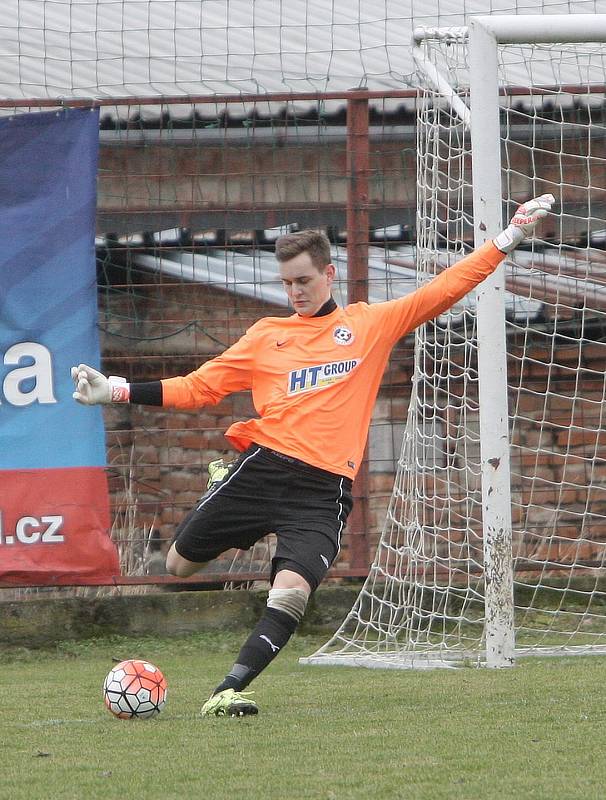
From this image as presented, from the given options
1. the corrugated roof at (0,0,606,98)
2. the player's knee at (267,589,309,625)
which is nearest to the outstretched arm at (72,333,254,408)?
the player's knee at (267,589,309,625)

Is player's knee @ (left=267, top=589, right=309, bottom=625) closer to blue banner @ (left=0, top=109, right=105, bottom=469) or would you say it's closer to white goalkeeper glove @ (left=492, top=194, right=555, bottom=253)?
white goalkeeper glove @ (left=492, top=194, right=555, bottom=253)

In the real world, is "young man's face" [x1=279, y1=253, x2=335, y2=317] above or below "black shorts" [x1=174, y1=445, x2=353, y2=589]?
above

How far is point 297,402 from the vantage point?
5.29 m

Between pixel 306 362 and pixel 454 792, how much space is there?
2.25m

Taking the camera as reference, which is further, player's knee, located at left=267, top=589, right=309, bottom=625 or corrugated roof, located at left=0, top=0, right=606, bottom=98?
corrugated roof, located at left=0, top=0, right=606, bottom=98

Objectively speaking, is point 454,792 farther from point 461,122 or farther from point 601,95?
point 601,95

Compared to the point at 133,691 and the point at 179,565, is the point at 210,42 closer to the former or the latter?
the point at 179,565

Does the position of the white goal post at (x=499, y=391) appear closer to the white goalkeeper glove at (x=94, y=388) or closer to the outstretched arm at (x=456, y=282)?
the outstretched arm at (x=456, y=282)

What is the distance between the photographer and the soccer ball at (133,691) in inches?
190

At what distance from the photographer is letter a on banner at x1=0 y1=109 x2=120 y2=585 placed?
26.0 feet

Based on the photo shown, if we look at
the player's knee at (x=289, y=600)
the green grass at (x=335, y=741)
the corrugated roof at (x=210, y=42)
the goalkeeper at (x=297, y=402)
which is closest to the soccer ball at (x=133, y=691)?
the green grass at (x=335, y=741)

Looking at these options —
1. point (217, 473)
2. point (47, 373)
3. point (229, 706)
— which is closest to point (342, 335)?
point (217, 473)

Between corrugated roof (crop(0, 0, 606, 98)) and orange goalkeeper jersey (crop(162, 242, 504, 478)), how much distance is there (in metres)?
4.82

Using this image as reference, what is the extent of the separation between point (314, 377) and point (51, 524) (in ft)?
10.3
